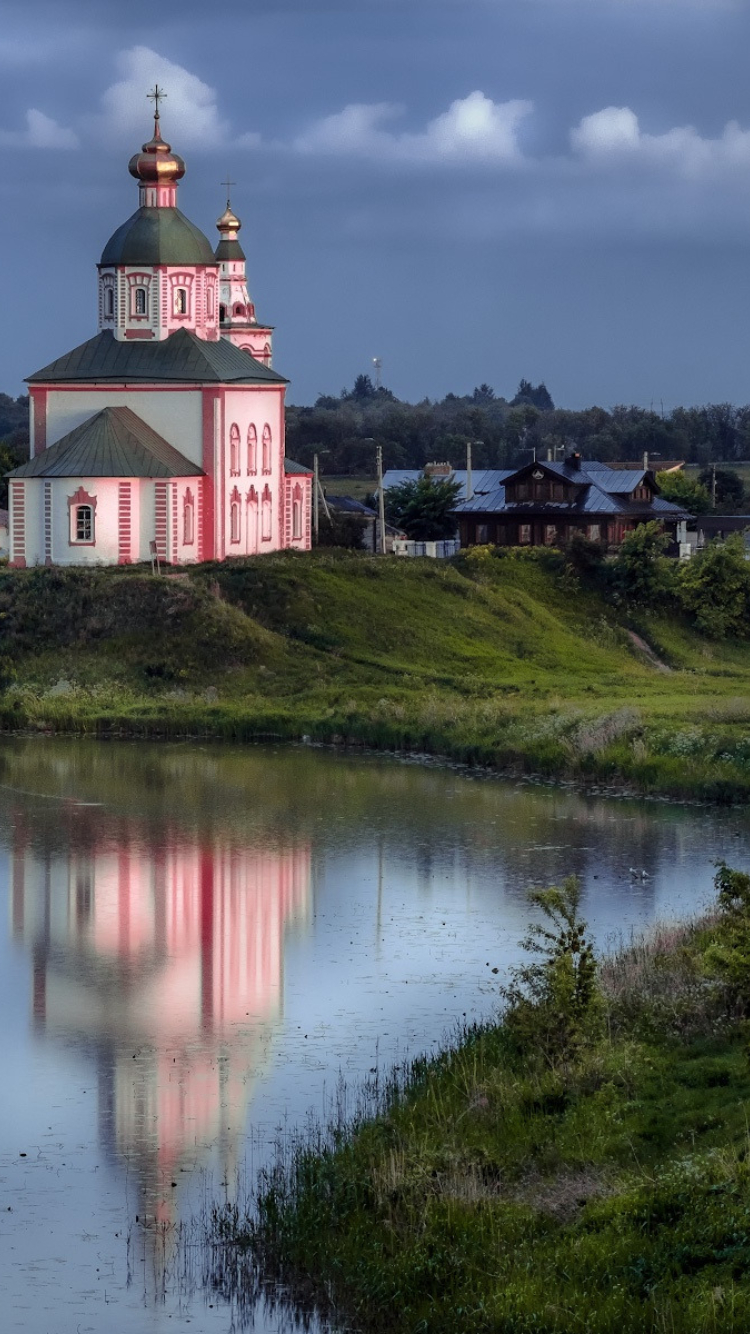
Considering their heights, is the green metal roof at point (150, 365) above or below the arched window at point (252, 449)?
above

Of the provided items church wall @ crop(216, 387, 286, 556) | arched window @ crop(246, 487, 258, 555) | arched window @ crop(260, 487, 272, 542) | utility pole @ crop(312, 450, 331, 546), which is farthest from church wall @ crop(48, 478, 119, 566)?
utility pole @ crop(312, 450, 331, 546)

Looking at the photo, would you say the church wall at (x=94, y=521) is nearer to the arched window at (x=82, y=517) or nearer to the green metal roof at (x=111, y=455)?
the arched window at (x=82, y=517)

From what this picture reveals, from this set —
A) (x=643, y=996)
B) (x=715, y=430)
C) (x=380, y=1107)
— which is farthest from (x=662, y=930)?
(x=715, y=430)

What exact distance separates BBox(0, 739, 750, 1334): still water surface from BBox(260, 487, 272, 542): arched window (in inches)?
530

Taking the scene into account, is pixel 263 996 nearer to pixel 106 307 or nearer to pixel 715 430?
pixel 106 307

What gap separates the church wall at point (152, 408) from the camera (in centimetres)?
4275

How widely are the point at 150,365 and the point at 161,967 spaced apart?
1014 inches

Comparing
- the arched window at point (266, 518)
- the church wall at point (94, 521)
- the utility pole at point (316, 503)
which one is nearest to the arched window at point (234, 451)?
the arched window at point (266, 518)

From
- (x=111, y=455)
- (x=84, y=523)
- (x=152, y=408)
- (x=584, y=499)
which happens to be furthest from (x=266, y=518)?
(x=584, y=499)

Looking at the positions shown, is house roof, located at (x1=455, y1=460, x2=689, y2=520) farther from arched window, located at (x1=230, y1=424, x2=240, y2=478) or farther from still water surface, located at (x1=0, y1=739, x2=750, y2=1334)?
still water surface, located at (x1=0, y1=739, x2=750, y2=1334)

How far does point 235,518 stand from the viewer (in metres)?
44.0

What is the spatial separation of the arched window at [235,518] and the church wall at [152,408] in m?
1.20

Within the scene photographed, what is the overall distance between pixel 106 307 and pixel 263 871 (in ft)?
77.1

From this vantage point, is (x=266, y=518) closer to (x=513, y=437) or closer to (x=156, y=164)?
(x=156, y=164)
